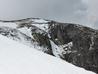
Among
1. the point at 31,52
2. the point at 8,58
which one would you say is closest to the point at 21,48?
the point at 31,52

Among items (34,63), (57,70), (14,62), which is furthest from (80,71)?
(14,62)

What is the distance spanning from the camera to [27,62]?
42.4ft

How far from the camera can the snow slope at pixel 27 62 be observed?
12.1 meters

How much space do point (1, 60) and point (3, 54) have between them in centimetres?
62

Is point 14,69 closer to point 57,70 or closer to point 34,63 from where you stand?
point 34,63

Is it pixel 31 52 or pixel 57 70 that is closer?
pixel 57 70

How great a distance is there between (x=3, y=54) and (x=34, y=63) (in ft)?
5.17

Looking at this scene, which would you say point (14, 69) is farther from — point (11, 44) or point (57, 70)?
point (11, 44)

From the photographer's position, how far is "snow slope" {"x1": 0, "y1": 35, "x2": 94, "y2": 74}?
12.1 metres

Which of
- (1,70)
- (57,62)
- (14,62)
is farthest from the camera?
(57,62)

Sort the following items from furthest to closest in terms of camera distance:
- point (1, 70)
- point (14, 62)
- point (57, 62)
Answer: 1. point (57, 62)
2. point (14, 62)
3. point (1, 70)

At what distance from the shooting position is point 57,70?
1279 centimetres

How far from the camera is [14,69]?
39.5ft

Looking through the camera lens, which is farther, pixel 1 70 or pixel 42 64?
pixel 42 64
